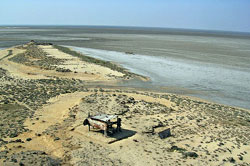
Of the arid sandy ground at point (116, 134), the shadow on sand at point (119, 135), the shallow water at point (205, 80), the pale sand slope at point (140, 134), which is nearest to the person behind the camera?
the arid sandy ground at point (116, 134)

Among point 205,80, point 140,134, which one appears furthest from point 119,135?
point 205,80

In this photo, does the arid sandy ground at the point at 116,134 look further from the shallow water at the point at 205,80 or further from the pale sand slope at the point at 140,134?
the shallow water at the point at 205,80

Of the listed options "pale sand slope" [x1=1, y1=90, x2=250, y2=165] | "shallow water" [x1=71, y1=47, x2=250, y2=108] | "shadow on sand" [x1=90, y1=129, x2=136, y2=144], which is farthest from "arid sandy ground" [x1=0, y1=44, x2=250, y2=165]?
"shallow water" [x1=71, y1=47, x2=250, y2=108]

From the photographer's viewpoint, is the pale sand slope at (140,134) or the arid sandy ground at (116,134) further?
the pale sand slope at (140,134)

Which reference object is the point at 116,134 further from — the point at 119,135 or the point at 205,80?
the point at 205,80

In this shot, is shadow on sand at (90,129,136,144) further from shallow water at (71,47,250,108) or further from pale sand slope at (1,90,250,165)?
shallow water at (71,47,250,108)

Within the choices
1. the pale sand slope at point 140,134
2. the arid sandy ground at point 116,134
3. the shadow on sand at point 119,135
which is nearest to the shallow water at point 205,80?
the arid sandy ground at point 116,134

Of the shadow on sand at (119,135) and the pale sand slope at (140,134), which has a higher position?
the shadow on sand at (119,135)

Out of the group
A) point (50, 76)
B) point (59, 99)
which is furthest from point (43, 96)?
point (50, 76)

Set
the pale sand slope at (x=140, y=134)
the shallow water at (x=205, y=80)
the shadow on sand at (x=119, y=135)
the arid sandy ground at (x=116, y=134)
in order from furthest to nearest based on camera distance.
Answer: the shallow water at (x=205, y=80), the shadow on sand at (x=119, y=135), the pale sand slope at (x=140, y=134), the arid sandy ground at (x=116, y=134)
